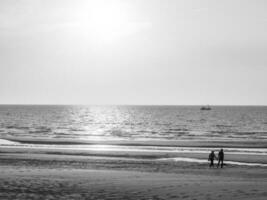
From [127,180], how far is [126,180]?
0.06 meters

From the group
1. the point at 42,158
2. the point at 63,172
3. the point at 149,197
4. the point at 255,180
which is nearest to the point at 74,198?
the point at 149,197

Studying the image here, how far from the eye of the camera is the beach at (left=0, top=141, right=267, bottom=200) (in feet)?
67.3

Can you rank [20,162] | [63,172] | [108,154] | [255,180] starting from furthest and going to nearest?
[108,154] → [20,162] → [63,172] → [255,180]

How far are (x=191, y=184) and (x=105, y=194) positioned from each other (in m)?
5.53

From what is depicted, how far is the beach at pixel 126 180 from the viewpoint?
20516mm

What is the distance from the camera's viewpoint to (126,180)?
24859 millimetres

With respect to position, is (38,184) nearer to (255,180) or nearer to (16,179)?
(16,179)

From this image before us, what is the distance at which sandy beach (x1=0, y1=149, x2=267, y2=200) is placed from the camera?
67.2 feet

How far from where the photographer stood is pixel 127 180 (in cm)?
2486

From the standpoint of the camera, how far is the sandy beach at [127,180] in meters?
20.5

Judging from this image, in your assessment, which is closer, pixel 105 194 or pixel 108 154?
pixel 105 194

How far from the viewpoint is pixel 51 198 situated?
19406mm

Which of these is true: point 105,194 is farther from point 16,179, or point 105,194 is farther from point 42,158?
point 42,158

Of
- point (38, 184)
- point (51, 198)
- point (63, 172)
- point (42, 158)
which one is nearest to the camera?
point (51, 198)
